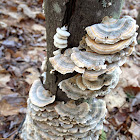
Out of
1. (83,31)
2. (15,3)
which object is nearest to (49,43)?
(83,31)

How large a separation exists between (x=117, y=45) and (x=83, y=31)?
0.31 meters

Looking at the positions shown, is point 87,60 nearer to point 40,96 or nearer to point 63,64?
point 63,64

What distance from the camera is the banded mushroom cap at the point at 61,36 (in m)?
1.14

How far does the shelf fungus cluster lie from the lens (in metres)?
1.00

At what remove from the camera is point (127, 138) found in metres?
2.65

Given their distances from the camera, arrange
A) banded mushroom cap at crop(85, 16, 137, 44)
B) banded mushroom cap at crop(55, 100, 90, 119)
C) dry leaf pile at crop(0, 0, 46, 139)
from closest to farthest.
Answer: banded mushroom cap at crop(85, 16, 137, 44), banded mushroom cap at crop(55, 100, 90, 119), dry leaf pile at crop(0, 0, 46, 139)

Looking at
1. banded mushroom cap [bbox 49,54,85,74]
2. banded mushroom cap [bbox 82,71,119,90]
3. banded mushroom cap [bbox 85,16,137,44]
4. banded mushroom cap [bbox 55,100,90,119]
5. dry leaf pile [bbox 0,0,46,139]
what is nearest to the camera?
banded mushroom cap [bbox 85,16,137,44]

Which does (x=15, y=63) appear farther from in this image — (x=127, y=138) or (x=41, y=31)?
(x=127, y=138)

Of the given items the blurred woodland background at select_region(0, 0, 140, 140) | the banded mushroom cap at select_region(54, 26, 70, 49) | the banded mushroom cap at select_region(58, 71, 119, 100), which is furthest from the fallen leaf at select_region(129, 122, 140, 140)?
the banded mushroom cap at select_region(54, 26, 70, 49)

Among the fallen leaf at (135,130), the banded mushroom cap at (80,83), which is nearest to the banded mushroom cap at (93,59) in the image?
the banded mushroom cap at (80,83)

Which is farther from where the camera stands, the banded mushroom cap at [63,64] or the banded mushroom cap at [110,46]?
the banded mushroom cap at [63,64]

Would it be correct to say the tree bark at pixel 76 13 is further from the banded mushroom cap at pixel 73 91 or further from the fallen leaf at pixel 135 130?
the fallen leaf at pixel 135 130

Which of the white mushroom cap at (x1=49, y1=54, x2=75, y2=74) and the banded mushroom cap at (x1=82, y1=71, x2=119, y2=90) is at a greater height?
the white mushroom cap at (x1=49, y1=54, x2=75, y2=74)

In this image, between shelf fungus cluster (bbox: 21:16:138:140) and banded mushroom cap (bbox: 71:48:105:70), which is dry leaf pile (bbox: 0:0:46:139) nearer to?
shelf fungus cluster (bbox: 21:16:138:140)
